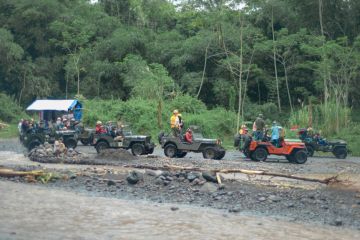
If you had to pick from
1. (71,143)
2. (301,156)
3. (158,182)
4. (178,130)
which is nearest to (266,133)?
(301,156)

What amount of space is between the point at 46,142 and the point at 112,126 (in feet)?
9.87

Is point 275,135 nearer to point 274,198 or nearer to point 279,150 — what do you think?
point 279,150

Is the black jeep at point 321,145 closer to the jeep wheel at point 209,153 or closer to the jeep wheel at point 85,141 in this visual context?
the jeep wheel at point 209,153

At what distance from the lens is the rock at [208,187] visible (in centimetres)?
1586

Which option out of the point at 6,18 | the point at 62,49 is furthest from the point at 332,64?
the point at 6,18

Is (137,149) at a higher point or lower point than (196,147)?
lower

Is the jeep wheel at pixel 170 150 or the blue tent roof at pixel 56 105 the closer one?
the jeep wheel at pixel 170 150

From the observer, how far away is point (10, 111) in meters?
42.3

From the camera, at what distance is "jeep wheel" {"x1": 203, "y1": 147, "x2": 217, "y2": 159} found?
919 inches

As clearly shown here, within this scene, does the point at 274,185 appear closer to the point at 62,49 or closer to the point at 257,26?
the point at 257,26

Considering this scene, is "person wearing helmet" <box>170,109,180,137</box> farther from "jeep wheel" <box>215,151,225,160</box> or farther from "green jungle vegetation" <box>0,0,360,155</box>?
"green jungle vegetation" <box>0,0,360,155</box>

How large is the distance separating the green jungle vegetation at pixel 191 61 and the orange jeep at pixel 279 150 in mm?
6632

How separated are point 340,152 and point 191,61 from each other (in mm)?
17028

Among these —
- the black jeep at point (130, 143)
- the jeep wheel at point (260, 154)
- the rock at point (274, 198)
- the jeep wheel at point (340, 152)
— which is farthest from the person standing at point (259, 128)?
the rock at point (274, 198)
